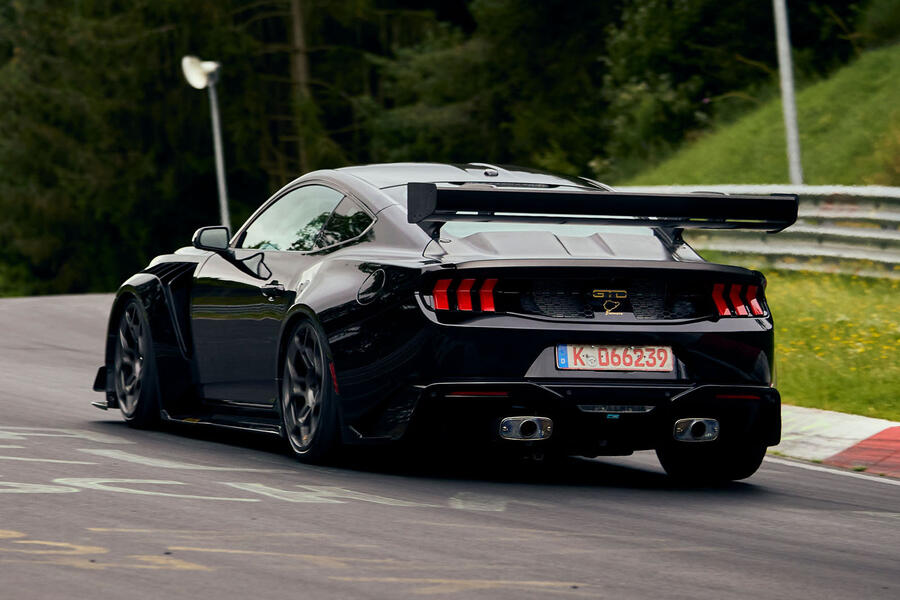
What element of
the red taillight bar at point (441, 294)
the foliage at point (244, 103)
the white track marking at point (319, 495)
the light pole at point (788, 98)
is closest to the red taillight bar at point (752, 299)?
the red taillight bar at point (441, 294)

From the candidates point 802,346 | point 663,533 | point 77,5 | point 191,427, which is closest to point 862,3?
point 802,346

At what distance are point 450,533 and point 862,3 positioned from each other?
2856cm

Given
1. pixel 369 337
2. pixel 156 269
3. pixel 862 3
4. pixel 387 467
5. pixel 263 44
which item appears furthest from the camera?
pixel 263 44

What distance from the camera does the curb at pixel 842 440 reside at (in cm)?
959

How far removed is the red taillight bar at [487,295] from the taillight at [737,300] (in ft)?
3.55

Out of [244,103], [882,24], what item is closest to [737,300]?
[882,24]

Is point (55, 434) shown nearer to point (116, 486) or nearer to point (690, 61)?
point (116, 486)

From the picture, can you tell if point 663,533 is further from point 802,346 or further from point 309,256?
point 802,346

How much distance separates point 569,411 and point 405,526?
4.26 feet

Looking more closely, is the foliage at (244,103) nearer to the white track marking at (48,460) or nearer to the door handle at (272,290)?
the door handle at (272,290)

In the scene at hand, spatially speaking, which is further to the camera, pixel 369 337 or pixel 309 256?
pixel 309 256

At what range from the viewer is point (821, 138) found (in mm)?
27266

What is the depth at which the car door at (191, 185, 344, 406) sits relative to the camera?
888cm

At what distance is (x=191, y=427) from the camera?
10.5 m
